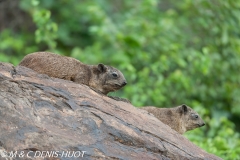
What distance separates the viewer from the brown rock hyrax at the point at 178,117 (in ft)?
27.6

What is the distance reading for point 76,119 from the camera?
230 inches

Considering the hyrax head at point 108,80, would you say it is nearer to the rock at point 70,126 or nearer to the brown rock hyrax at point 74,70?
the brown rock hyrax at point 74,70

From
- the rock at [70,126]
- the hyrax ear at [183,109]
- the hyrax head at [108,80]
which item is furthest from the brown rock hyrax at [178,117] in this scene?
the rock at [70,126]

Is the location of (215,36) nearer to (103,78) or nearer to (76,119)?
(103,78)

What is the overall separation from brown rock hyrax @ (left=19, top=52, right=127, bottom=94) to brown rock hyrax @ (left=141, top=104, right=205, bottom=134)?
1169mm

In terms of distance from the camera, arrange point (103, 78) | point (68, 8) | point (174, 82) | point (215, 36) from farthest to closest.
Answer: point (68, 8) → point (215, 36) → point (174, 82) → point (103, 78)

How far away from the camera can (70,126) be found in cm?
573

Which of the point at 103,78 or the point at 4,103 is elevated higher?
the point at 103,78

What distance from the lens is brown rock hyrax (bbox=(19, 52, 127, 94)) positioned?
6895mm

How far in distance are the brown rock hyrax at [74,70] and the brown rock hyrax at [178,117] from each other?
1169 millimetres

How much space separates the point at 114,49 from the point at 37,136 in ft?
27.8

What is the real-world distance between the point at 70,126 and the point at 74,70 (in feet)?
5.25

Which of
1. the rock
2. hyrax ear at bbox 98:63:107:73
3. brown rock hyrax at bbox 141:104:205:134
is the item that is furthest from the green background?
the rock

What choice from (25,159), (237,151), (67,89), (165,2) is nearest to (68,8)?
(165,2)
